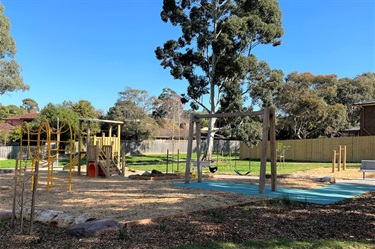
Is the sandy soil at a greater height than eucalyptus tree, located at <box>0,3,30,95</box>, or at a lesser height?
lesser

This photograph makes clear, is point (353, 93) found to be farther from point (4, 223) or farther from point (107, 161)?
point (4, 223)

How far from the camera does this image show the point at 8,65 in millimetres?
29531

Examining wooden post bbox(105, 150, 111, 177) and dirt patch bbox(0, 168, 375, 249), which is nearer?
dirt patch bbox(0, 168, 375, 249)

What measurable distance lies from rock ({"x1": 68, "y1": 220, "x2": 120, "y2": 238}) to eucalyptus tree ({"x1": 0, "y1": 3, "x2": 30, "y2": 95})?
28.1 m

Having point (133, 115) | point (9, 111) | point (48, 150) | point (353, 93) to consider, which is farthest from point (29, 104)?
point (48, 150)

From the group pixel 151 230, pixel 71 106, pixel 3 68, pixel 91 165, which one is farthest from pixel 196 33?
pixel 71 106

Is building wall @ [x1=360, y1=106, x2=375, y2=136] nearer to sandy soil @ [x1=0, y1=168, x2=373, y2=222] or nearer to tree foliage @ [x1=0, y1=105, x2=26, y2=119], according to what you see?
sandy soil @ [x1=0, y1=168, x2=373, y2=222]

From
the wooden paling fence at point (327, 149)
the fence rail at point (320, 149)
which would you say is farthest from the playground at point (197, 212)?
the wooden paling fence at point (327, 149)

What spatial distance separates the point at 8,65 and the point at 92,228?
29226 mm

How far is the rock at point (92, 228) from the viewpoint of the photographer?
15.4ft

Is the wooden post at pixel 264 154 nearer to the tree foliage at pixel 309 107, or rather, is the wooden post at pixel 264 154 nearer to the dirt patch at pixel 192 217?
the dirt patch at pixel 192 217

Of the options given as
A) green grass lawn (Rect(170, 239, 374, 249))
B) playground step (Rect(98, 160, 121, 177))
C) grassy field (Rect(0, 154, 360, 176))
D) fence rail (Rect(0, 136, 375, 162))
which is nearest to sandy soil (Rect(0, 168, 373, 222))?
green grass lawn (Rect(170, 239, 374, 249))

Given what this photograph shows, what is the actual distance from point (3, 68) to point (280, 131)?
31.8m

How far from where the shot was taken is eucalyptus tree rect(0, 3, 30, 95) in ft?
93.0
